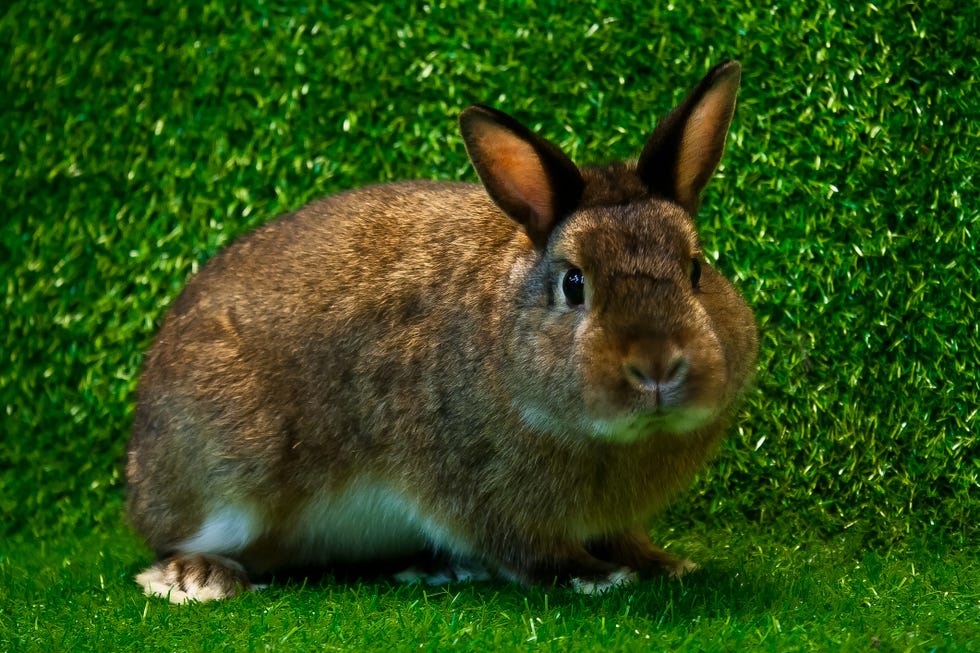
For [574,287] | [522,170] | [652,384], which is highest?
[522,170]

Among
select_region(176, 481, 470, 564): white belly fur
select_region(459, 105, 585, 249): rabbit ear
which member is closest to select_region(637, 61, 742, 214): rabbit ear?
select_region(459, 105, 585, 249): rabbit ear

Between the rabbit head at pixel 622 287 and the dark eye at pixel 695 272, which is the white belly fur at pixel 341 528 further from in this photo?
the dark eye at pixel 695 272

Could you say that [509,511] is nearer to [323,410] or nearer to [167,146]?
[323,410]

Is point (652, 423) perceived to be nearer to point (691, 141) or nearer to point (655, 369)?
point (655, 369)

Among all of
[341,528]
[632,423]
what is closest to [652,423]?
[632,423]

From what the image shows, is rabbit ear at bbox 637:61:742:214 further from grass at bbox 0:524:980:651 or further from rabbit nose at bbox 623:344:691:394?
grass at bbox 0:524:980:651

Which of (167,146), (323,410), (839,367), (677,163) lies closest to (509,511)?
(323,410)

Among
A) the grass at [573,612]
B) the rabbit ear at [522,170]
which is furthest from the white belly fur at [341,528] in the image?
the rabbit ear at [522,170]

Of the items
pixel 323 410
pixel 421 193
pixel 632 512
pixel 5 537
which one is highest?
pixel 421 193

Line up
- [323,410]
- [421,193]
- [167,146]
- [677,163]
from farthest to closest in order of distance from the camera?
[167,146] < [421,193] < [323,410] < [677,163]
